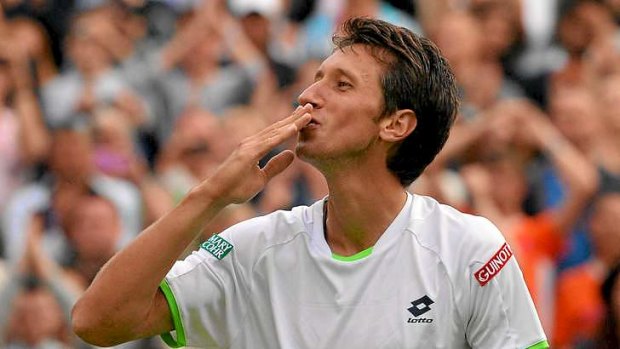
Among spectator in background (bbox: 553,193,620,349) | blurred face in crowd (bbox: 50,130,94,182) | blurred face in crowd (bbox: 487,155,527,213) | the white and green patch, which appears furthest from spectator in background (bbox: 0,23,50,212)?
the white and green patch

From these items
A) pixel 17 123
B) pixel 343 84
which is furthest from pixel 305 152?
pixel 17 123

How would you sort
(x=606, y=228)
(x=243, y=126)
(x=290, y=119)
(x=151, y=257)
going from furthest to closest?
1. (x=243, y=126)
2. (x=606, y=228)
3. (x=290, y=119)
4. (x=151, y=257)

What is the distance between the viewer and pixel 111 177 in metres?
8.83

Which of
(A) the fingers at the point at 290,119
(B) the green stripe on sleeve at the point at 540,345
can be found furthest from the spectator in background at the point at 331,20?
(B) the green stripe on sleeve at the point at 540,345

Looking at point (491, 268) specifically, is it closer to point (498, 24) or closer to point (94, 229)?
point (94, 229)

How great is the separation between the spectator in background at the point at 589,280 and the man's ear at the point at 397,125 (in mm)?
3624

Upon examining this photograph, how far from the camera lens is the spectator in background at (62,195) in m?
8.46

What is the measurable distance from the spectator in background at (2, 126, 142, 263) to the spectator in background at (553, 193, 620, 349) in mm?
2671

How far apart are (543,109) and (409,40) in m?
4.94

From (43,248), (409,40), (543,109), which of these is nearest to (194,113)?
(43,248)

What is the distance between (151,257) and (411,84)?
99 centimetres

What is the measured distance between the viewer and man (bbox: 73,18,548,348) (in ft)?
13.2

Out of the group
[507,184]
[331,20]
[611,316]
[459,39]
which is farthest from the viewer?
[331,20]

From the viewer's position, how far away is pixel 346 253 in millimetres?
4270
